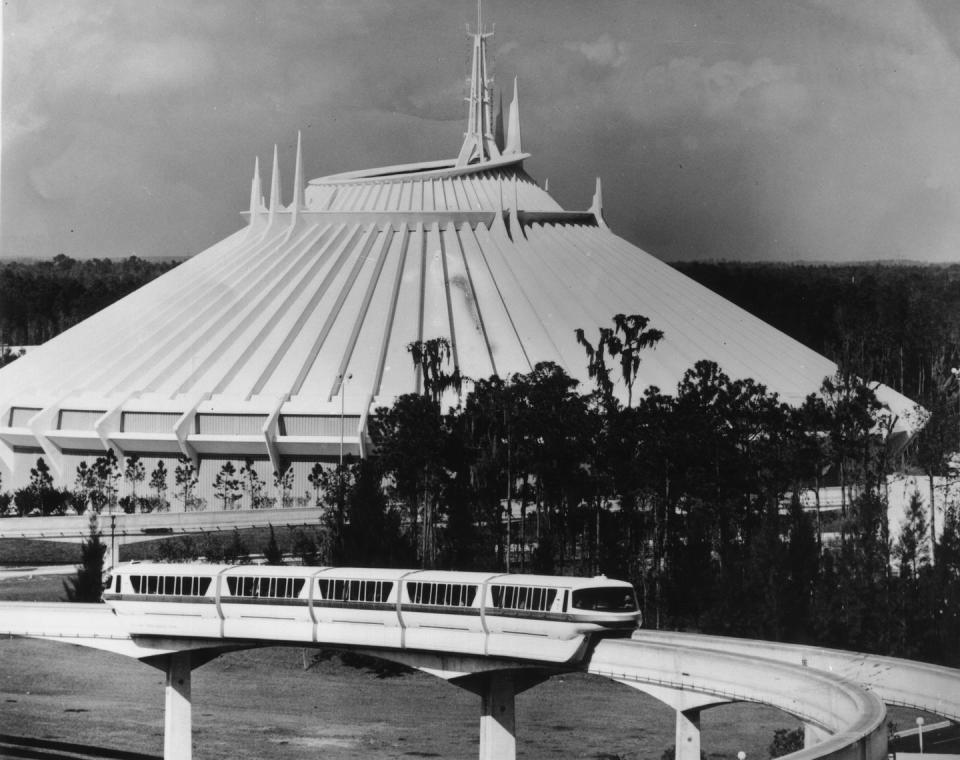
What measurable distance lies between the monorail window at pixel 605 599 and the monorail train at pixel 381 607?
0.02 meters

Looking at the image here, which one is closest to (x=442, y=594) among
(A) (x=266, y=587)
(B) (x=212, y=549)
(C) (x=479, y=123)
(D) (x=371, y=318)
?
(A) (x=266, y=587)

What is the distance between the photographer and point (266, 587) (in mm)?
28562

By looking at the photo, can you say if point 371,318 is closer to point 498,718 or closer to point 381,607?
point 381,607

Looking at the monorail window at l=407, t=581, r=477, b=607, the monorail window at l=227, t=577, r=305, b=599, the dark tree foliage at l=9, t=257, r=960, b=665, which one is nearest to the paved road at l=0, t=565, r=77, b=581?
the dark tree foliage at l=9, t=257, r=960, b=665

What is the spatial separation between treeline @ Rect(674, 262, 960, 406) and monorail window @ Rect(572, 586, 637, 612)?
3013 centimetres

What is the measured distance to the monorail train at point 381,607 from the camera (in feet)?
83.0

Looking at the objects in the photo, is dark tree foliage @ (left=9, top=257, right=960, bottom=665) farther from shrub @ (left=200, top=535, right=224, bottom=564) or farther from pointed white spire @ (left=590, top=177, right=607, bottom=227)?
pointed white spire @ (left=590, top=177, right=607, bottom=227)

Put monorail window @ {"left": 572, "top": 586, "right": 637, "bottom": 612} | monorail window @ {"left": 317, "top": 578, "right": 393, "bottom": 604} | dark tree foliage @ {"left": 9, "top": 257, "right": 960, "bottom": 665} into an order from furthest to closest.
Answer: dark tree foliage @ {"left": 9, "top": 257, "right": 960, "bottom": 665} < monorail window @ {"left": 317, "top": 578, "right": 393, "bottom": 604} < monorail window @ {"left": 572, "top": 586, "right": 637, "bottom": 612}

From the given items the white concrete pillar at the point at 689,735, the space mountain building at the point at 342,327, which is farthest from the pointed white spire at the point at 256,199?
the white concrete pillar at the point at 689,735

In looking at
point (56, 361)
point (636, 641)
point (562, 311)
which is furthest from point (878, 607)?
point (56, 361)

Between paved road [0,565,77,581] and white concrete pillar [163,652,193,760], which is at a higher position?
paved road [0,565,77,581]

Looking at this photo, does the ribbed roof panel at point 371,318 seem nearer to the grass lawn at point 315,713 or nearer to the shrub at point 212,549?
the shrub at point 212,549

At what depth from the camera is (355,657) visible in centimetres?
3666

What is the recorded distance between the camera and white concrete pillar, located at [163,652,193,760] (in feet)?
95.5
